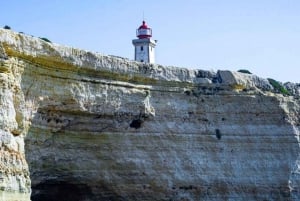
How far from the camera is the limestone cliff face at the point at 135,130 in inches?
774

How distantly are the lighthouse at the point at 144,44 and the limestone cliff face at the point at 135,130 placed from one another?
24723mm

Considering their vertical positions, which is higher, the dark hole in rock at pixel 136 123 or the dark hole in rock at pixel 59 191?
the dark hole in rock at pixel 136 123

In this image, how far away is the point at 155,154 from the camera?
24.3 m

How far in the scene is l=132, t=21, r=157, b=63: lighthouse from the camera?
53.0 m

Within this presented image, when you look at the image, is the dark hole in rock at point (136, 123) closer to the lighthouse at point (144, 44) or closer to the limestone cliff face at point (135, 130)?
the limestone cliff face at point (135, 130)

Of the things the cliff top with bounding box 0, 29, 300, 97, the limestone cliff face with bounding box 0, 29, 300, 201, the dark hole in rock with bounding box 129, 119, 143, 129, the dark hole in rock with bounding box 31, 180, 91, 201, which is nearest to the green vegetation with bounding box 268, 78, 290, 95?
the cliff top with bounding box 0, 29, 300, 97

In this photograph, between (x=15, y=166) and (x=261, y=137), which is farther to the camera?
(x=261, y=137)

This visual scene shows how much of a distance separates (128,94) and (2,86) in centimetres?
659

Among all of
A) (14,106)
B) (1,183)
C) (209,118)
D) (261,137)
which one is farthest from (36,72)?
(261,137)

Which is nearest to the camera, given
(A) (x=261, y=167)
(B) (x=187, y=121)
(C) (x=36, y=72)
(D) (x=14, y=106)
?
(D) (x=14, y=106)

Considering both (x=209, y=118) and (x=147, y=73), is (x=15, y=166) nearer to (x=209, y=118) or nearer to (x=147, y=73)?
(x=147, y=73)

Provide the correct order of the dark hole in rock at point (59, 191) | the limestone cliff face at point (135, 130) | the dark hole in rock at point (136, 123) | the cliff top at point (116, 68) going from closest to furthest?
the cliff top at point (116, 68) → the limestone cliff face at point (135, 130) → the dark hole in rock at point (59, 191) → the dark hole in rock at point (136, 123)

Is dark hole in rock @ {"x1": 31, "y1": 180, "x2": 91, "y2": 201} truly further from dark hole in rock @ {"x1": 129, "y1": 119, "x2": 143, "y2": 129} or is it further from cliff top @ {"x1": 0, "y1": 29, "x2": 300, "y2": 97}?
cliff top @ {"x1": 0, "y1": 29, "x2": 300, "y2": 97}

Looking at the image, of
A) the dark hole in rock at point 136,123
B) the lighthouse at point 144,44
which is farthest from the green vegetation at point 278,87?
the lighthouse at point 144,44
